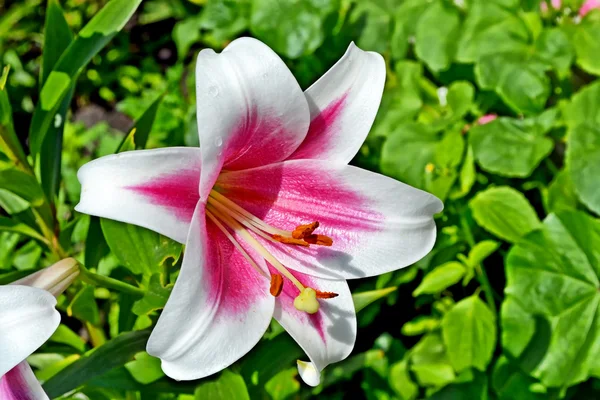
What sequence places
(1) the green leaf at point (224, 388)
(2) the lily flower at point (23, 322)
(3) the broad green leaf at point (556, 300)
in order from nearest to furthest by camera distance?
(2) the lily flower at point (23, 322) → (1) the green leaf at point (224, 388) → (3) the broad green leaf at point (556, 300)

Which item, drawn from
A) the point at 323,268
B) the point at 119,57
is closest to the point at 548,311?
the point at 323,268

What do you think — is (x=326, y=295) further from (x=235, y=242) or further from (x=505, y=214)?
(x=505, y=214)

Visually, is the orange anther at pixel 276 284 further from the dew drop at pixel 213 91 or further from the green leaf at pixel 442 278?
the green leaf at pixel 442 278

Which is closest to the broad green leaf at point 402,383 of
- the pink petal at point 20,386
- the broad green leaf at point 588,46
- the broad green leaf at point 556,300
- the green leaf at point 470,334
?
the green leaf at point 470,334

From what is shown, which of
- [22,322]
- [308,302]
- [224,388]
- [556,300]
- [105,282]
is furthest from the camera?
[556,300]

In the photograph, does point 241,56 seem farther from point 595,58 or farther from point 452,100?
point 595,58

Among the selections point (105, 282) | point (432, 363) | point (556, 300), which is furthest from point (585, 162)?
point (105, 282)
